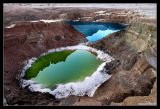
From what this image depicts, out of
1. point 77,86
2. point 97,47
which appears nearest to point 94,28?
point 97,47

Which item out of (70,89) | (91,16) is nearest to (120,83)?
(70,89)

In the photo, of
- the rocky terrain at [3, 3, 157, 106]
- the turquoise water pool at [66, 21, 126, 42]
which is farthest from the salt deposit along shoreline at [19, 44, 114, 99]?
the turquoise water pool at [66, 21, 126, 42]

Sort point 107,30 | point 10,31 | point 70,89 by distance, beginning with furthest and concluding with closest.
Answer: point 107,30 < point 10,31 < point 70,89

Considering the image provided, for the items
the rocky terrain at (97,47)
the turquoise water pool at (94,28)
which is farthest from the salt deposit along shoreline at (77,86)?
the turquoise water pool at (94,28)

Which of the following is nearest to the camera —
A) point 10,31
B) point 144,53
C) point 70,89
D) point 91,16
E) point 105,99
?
point 105,99

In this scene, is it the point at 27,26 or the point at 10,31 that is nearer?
the point at 10,31

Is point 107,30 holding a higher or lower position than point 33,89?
higher

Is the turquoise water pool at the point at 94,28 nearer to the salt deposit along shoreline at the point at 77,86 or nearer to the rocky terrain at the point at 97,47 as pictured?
the rocky terrain at the point at 97,47

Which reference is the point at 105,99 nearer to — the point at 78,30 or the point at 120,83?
the point at 120,83

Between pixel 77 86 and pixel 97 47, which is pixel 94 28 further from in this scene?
pixel 77 86
